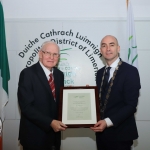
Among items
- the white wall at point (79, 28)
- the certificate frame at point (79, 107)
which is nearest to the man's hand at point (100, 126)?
the certificate frame at point (79, 107)

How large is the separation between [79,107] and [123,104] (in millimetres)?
461

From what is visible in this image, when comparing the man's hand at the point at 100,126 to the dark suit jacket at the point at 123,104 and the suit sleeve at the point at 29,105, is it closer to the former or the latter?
the dark suit jacket at the point at 123,104

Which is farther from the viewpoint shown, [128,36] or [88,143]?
Answer: [88,143]

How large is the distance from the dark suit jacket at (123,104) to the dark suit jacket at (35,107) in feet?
1.96

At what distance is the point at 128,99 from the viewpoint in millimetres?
1784

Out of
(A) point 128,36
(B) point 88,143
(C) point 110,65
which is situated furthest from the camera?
(B) point 88,143

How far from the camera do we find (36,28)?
8.80 feet

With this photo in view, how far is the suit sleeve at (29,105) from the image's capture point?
68.1 inches

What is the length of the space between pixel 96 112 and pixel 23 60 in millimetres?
1471

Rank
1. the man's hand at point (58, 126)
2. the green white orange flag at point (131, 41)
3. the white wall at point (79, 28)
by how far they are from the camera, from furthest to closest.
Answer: the white wall at point (79, 28), the green white orange flag at point (131, 41), the man's hand at point (58, 126)

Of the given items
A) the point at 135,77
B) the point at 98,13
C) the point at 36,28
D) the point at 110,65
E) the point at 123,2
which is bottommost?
the point at 135,77

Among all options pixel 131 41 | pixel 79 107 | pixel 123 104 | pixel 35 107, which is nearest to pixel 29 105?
pixel 35 107


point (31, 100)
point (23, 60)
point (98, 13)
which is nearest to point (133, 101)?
point (31, 100)

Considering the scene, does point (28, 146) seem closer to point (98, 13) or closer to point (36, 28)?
point (36, 28)
